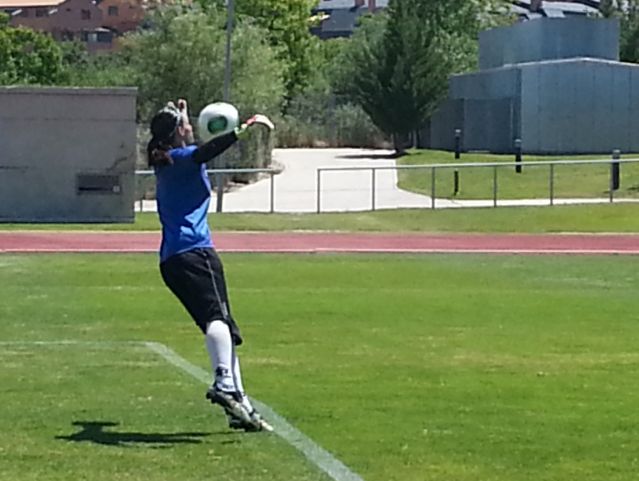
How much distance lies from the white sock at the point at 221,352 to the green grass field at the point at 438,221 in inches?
997

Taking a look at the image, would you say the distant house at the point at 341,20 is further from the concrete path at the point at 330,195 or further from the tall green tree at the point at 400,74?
the concrete path at the point at 330,195

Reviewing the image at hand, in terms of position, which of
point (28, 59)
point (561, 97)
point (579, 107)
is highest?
point (28, 59)

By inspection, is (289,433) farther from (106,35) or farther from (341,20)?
(341,20)

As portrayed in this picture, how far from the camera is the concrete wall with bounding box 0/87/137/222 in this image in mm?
38156

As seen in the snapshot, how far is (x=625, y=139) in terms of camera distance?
62.4 m

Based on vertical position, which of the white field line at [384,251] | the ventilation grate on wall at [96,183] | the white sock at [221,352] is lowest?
the white field line at [384,251]

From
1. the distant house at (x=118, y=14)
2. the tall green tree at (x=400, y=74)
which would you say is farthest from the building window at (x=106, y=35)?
the tall green tree at (x=400, y=74)

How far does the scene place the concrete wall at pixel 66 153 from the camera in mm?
38156

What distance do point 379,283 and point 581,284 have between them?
9.78 ft

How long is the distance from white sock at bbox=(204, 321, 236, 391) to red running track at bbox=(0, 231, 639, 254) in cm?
1938

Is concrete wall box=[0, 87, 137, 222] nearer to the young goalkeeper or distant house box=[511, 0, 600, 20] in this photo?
the young goalkeeper

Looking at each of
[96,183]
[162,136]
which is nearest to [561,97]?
[96,183]

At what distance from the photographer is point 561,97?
61.6m

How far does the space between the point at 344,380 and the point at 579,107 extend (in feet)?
168
